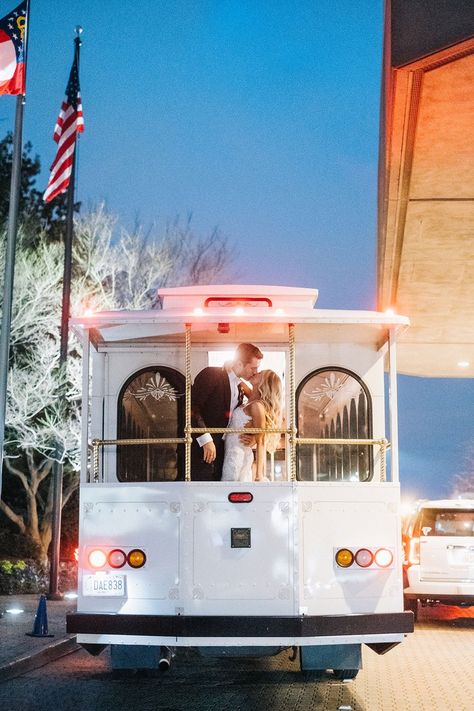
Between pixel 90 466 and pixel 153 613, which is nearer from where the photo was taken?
pixel 153 613

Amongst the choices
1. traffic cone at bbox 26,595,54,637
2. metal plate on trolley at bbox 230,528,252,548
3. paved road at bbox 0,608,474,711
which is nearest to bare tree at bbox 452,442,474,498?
traffic cone at bbox 26,595,54,637

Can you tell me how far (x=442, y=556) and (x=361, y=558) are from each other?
6.10m

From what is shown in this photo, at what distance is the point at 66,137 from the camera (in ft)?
55.2

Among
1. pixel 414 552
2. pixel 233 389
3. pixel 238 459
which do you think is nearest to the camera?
pixel 238 459

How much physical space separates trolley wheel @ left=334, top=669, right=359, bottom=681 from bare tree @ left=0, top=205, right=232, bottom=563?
10180mm

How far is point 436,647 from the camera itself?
12.4 metres

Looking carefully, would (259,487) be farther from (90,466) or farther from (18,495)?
(18,495)

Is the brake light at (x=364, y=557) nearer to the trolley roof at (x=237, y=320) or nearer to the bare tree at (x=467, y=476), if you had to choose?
the trolley roof at (x=237, y=320)

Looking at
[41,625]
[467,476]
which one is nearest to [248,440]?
[41,625]

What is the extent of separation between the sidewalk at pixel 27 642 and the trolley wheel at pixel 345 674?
10.4 ft

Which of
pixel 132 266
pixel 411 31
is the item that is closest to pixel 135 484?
pixel 411 31

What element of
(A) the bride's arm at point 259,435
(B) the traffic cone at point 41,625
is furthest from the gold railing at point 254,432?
(B) the traffic cone at point 41,625

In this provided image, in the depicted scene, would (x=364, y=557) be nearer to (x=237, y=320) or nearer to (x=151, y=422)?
(x=237, y=320)

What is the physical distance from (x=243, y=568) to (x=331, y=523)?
0.81 m
